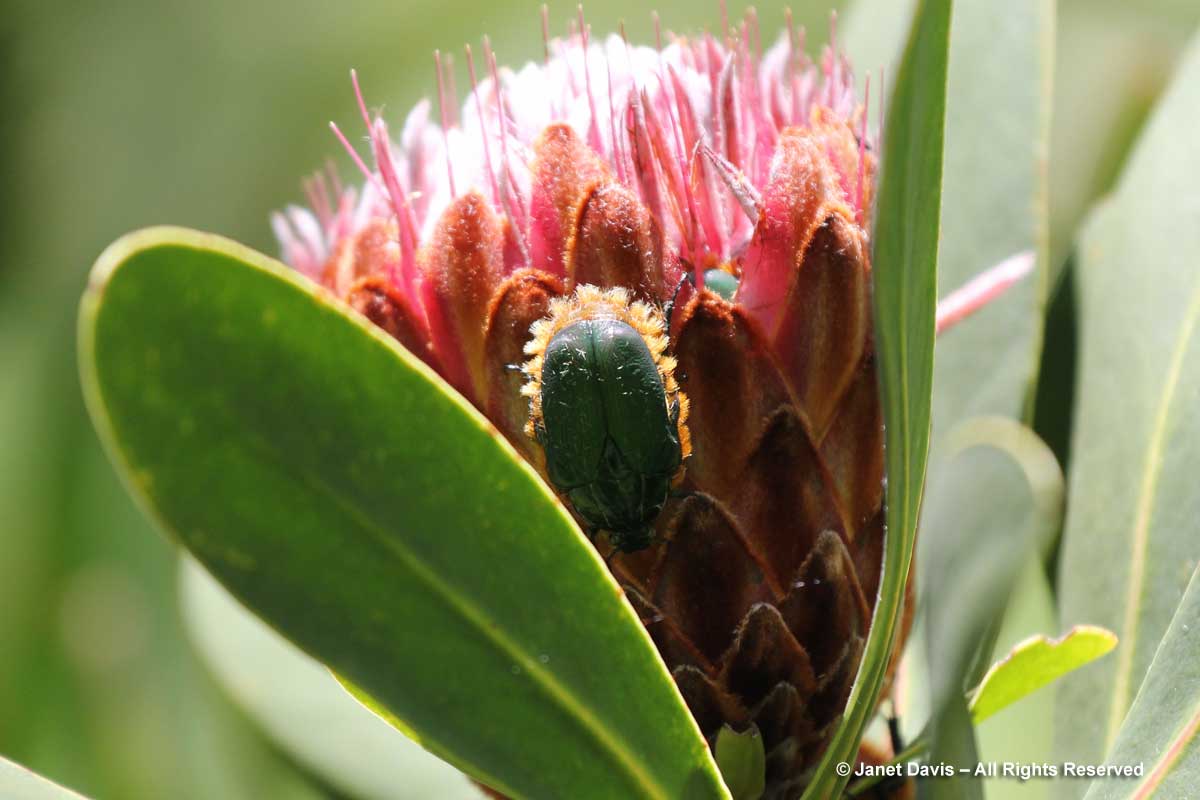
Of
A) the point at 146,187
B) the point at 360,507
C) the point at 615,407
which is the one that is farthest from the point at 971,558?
the point at 146,187

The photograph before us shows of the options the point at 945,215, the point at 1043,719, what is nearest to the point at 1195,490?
the point at 1043,719

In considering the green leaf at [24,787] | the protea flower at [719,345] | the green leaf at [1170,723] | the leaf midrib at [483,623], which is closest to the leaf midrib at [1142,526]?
the green leaf at [1170,723]

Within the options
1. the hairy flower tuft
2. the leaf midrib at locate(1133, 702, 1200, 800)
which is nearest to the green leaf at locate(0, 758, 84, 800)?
the hairy flower tuft

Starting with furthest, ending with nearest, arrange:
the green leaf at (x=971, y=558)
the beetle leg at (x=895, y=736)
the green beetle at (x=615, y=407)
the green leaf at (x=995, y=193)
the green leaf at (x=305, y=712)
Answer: the green leaf at (x=305, y=712) → the green leaf at (x=995, y=193) → the beetle leg at (x=895, y=736) → the green beetle at (x=615, y=407) → the green leaf at (x=971, y=558)

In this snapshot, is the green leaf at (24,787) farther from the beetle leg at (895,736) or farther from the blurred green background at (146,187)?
the blurred green background at (146,187)

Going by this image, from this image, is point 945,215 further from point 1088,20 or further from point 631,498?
point 1088,20

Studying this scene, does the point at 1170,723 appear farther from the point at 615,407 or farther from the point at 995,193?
the point at 995,193
